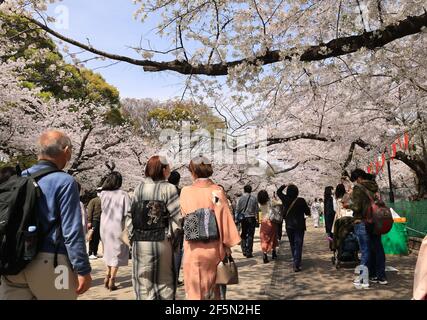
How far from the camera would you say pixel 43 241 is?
242 centimetres

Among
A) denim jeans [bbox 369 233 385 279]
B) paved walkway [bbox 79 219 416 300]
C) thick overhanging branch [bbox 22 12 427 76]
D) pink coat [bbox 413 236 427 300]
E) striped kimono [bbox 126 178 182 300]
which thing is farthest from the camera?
denim jeans [bbox 369 233 385 279]

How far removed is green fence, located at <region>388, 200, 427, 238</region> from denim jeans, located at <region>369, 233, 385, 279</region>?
3.45 meters

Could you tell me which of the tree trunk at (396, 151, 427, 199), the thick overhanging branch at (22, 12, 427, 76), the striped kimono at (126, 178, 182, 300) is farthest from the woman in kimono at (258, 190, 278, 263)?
the striped kimono at (126, 178, 182, 300)

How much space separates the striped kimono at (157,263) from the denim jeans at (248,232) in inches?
246

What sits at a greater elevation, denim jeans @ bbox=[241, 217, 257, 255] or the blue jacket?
the blue jacket

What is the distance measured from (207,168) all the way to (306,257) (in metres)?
6.66

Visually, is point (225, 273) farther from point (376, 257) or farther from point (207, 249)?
point (376, 257)

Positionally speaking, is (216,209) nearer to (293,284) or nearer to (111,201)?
(111,201)

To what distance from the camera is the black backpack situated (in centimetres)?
232

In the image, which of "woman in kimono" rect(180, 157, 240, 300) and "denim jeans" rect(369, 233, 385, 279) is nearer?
"woman in kimono" rect(180, 157, 240, 300)

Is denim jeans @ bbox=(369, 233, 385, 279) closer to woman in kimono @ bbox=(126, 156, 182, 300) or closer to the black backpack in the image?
woman in kimono @ bbox=(126, 156, 182, 300)

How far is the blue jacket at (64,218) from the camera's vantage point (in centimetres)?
242

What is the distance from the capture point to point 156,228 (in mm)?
3787

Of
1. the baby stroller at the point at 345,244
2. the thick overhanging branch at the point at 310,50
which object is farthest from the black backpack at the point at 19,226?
the baby stroller at the point at 345,244
